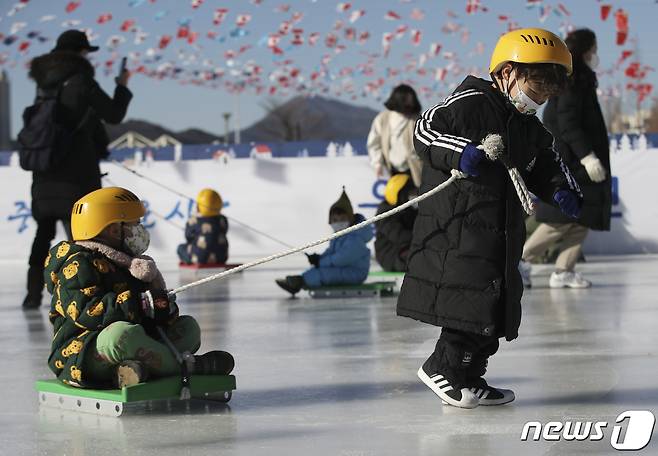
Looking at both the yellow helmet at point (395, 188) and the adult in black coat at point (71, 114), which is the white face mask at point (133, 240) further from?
the yellow helmet at point (395, 188)

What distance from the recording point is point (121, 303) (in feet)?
13.6

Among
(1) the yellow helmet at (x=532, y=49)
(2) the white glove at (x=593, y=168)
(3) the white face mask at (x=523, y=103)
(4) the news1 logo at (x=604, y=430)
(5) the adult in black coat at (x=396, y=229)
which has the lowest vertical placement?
(4) the news1 logo at (x=604, y=430)

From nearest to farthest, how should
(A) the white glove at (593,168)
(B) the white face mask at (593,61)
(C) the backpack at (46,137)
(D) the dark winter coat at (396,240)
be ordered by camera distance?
(C) the backpack at (46,137), (A) the white glove at (593,168), (B) the white face mask at (593,61), (D) the dark winter coat at (396,240)

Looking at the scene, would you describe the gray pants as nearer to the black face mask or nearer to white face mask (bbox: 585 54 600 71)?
the black face mask

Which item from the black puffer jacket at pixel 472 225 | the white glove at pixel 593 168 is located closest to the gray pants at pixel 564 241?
the white glove at pixel 593 168

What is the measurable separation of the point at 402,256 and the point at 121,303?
5160mm

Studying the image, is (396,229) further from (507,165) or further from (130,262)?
(507,165)

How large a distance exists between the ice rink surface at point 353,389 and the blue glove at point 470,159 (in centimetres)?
73

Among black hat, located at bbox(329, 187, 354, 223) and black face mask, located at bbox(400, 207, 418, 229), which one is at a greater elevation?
black hat, located at bbox(329, 187, 354, 223)

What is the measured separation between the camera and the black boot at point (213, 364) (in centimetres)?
425

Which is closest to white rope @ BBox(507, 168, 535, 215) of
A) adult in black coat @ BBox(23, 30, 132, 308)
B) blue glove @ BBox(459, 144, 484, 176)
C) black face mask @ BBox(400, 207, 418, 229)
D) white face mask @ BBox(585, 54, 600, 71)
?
blue glove @ BBox(459, 144, 484, 176)

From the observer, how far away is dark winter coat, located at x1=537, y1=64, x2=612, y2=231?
8172 mm

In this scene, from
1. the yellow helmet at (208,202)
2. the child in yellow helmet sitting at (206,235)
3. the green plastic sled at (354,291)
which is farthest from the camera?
the yellow helmet at (208,202)

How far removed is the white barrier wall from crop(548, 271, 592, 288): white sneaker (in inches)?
159
